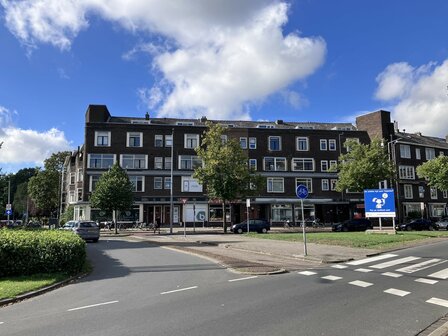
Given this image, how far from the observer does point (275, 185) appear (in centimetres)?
5653

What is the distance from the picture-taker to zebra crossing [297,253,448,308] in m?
10.6

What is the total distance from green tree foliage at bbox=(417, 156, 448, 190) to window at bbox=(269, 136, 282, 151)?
60.1 feet

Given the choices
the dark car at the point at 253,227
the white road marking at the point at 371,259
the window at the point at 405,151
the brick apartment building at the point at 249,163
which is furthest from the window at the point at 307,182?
the white road marking at the point at 371,259

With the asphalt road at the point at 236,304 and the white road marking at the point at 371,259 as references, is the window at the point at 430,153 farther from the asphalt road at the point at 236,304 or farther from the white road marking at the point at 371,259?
the asphalt road at the point at 236,304

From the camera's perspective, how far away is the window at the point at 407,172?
60.6 metres

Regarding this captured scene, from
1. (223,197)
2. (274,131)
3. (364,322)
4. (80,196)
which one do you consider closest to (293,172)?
(274,131)

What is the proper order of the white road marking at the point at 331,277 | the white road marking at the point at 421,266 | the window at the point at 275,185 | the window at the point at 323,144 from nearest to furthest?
the white road marking at the point at 331,277, the white road marking at the point at 421,266, the window at the point at 275,185, the window at the point at 323,144

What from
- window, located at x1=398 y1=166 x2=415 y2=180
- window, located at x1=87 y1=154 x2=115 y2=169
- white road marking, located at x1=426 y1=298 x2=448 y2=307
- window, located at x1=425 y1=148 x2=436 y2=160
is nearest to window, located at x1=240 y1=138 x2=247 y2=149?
window, located at x1=87 y1=154 x2=115 y2=169

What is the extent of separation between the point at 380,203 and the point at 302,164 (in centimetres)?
2456

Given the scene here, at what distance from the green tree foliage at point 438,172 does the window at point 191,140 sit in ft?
87.6

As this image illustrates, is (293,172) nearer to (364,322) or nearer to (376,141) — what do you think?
(376,141)

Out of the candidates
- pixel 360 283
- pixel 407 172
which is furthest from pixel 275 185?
pixel 360 283

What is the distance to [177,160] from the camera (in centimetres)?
5453

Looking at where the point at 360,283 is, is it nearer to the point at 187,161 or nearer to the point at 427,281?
the point at 427,281
